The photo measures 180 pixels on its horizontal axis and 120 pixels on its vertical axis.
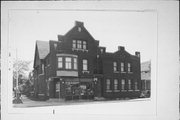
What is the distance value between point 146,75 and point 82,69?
0.78m

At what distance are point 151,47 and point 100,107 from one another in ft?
3.14

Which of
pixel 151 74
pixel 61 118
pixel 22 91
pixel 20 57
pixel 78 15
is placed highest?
pixel 78 15

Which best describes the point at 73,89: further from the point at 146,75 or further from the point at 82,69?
the point at 146,75

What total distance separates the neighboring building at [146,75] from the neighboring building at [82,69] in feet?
0.16

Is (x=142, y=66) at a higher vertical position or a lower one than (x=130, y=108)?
higher

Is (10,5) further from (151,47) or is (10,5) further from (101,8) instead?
(151,47)

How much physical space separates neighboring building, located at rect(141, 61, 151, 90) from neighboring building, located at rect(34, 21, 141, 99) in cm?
5

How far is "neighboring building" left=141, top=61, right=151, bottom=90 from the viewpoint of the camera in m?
2.80

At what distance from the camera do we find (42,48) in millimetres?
2768

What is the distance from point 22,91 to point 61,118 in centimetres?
57

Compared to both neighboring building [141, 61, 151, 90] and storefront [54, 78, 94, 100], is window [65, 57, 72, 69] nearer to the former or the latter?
storefront [54, 78, 94, 100]

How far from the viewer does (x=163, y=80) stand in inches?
110

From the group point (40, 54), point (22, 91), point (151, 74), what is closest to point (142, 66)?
point (151, 74)

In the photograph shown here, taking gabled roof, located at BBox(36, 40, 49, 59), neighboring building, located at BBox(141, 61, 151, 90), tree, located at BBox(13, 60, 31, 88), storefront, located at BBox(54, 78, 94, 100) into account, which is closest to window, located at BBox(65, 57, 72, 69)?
storefront, located at BBox(54, 78, 94, 100)
